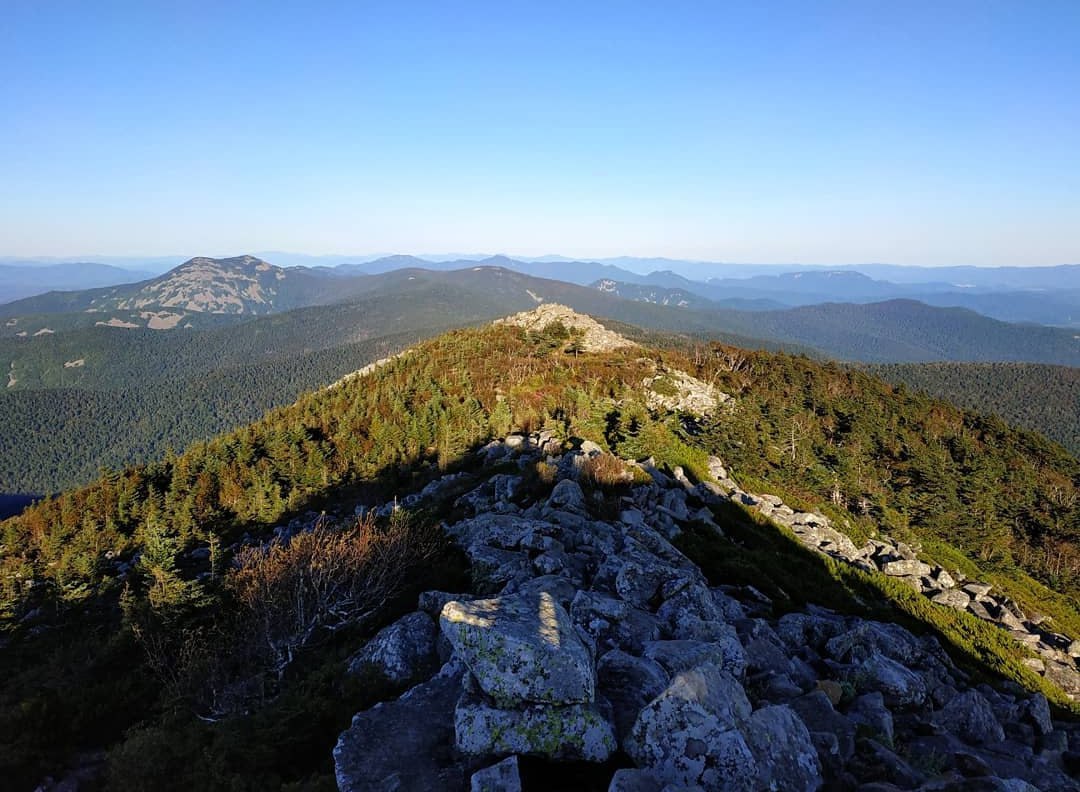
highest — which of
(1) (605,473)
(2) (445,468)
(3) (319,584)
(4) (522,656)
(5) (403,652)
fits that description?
(4) (522,656)

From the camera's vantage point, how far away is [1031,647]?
32.4 m

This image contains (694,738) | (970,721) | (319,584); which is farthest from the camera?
(319,584)

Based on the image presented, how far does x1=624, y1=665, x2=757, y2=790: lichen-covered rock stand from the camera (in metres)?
7.63

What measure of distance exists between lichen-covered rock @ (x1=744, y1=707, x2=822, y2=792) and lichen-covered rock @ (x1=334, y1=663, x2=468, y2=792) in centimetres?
454

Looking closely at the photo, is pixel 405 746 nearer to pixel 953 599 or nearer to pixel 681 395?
pixel 953 599

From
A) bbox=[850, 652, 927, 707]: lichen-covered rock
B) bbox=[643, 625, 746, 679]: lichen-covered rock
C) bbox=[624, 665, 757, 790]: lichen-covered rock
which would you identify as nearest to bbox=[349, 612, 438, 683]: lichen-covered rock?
bbox=[643, 625, 746, 679]: lichen-covered rock

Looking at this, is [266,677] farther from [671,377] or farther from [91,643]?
[671,377]

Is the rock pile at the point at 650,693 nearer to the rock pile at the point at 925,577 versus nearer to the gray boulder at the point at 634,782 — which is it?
the gray boulder at the point at 634,782

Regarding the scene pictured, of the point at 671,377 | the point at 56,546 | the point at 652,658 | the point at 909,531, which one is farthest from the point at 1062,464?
the point at 56,546

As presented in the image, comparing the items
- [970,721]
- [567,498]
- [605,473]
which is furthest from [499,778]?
[605,473]

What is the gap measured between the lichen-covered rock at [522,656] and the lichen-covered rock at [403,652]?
3539 millimetres

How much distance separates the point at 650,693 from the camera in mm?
9664

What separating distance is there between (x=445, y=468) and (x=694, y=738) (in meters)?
37.0

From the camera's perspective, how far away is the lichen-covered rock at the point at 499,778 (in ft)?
24.6
